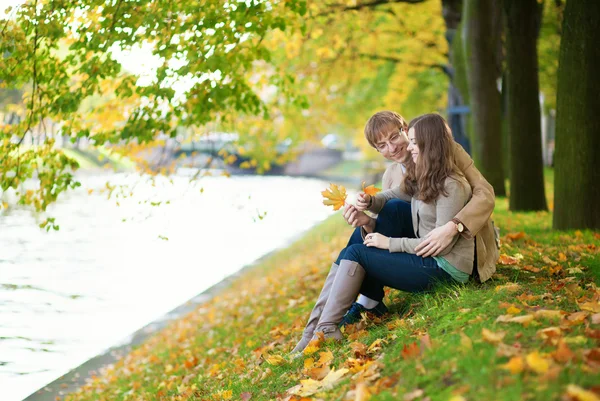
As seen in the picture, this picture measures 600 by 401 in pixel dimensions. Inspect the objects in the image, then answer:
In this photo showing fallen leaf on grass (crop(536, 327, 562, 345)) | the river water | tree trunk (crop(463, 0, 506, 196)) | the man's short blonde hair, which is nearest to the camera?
fallen leaf on grass (crop(536, 327, 562, 345))

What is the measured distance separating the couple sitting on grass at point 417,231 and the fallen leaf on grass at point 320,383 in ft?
2.12

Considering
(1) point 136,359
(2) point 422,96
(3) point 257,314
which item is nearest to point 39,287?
(1) point 136,359

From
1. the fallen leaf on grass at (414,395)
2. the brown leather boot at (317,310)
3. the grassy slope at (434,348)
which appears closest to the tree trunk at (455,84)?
the grassy slope at (434,348)

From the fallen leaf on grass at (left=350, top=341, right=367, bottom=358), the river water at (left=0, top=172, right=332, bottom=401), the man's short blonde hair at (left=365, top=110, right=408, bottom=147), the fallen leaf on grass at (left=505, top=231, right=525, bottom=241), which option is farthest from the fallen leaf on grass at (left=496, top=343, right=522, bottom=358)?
the river water at (left=0, top=172, right=332, bottom=401)

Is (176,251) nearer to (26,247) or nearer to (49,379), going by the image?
(26,247)

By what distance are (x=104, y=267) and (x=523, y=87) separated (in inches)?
373

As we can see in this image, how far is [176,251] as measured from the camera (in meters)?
17.1

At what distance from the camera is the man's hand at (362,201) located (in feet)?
15.9

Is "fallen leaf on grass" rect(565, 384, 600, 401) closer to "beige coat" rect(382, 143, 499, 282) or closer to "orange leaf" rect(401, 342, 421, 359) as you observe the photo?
"orange leaf" rect(401, 342, 421, 359)

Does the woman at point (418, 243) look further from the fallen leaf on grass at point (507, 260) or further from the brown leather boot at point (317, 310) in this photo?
the fallen leaf on grass at point (507, 260)

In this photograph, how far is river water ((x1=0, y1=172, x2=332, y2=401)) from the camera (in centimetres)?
860

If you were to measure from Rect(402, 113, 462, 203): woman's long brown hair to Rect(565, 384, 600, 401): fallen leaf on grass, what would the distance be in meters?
2.01

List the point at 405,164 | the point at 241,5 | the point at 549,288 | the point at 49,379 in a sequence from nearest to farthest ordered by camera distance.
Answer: the point at 549,288
the point at 405,164
the point at 241,5
the point at 49,379

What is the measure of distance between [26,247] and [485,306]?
15.2 m
